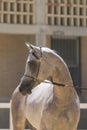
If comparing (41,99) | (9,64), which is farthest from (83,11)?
(41,99)

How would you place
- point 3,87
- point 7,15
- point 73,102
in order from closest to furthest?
point 73,102 < point 7,15 < point 3,87

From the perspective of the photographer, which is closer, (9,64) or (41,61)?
(41,61)

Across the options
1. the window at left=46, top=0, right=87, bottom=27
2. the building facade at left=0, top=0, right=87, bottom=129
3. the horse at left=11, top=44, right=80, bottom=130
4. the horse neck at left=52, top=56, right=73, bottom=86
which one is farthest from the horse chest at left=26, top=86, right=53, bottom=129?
the window at left=46, top=0, right=87, bottom=27

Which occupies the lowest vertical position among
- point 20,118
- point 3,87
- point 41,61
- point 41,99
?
point 3,87

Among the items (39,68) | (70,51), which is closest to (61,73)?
(39,68)

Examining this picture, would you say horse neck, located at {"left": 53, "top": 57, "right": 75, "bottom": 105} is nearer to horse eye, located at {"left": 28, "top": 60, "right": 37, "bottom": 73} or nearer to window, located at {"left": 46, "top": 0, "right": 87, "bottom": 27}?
horse eye, located at {"left": 28, "top": 60, "right": 37, "bottom": 73}

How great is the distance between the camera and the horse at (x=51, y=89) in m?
5.31

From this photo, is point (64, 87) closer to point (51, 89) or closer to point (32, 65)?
point (51, 89)

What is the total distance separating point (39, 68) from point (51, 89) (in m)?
0.69

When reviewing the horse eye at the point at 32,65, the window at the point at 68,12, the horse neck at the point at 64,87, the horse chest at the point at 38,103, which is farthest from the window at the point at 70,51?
the horse eye at the point at 32,65

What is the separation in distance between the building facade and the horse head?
6969 millimetres

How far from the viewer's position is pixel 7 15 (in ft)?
41.8

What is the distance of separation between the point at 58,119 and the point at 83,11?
8080 mm

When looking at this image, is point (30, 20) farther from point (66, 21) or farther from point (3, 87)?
point (3, 87)
